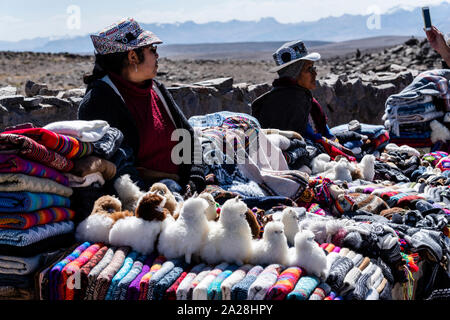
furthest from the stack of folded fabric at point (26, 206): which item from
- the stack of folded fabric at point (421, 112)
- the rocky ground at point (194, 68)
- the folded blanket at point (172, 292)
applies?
the rocky ground at point (194, 68)

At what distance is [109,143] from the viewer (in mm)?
2908

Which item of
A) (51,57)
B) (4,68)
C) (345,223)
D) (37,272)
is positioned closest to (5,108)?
(37,272)

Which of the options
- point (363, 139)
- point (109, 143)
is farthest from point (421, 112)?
point (109, 143)

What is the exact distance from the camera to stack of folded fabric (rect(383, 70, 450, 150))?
5.73 m

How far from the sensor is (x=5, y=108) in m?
5.76

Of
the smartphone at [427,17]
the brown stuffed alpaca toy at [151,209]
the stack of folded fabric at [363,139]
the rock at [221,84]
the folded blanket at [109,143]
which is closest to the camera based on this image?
the brown stuffed alpaca toy at [151,209]

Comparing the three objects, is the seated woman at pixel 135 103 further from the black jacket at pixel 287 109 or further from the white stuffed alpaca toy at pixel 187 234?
the black jacket at pixel 287 109

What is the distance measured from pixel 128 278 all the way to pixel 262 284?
0.56 meters

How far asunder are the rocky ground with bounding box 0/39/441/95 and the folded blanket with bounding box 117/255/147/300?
30.8 ft

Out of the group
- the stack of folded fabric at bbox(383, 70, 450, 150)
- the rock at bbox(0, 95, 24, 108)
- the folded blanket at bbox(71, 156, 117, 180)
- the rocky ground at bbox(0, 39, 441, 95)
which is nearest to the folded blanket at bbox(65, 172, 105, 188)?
the folded blanket at bbox(71, 156, 117, 180)

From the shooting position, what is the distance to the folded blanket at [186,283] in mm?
2156

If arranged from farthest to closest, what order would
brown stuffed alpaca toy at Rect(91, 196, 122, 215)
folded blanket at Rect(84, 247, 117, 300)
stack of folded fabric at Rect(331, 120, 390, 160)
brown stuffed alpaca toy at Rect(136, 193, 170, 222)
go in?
stack of folded fabric at Rect(331, 120, 390, 160) → brown stuffed alpaca toy at Rect(91, 196, 122, 215) → brown stuffed alpaca toy at Rect(136, 193, 170, 222) → folded blanket at Rect(84, 247, 117, 300)

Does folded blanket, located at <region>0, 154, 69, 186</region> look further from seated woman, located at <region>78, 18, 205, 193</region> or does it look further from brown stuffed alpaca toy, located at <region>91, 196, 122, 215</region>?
seated woman, located at <region>78, 18, 205, 193</region>

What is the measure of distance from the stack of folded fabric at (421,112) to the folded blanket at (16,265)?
Answer: 4.49 meters
